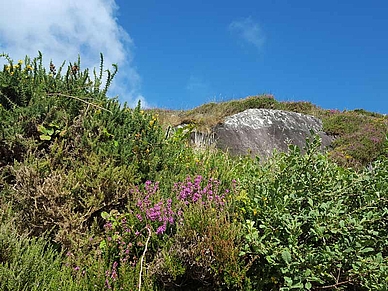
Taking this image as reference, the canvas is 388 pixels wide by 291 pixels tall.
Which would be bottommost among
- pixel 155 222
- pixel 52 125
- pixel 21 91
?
pixel 155 222

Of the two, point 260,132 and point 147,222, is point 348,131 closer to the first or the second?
point 260,132

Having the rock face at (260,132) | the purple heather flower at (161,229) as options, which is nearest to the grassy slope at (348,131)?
the rock face at (260,132)

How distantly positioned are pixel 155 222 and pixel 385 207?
181 centimetres

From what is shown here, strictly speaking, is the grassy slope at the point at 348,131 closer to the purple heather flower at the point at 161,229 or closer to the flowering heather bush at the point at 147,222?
the flowering heather bush at the point at 147,222

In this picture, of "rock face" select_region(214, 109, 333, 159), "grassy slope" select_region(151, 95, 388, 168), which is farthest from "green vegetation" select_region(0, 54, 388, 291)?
"grassy slope" select_region(151, 95, 388, 168)

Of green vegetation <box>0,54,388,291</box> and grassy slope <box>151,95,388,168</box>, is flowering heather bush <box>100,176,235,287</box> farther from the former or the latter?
grassy slope <box>151,95,388,168</box>

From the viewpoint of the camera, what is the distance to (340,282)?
2.71 metres

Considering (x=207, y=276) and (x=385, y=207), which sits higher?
(x=385, y=207)

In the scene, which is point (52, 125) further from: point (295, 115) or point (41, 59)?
point (295, 115)

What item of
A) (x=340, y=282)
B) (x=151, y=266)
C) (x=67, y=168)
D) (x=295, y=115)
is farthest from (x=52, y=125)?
(x=295, y=115)

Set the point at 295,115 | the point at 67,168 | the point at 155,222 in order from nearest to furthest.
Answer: the point at 155,222
the point at 67,168
the point at 295,115

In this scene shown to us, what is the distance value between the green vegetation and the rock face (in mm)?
5246

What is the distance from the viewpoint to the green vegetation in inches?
107

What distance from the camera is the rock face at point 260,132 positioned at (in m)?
10.0
